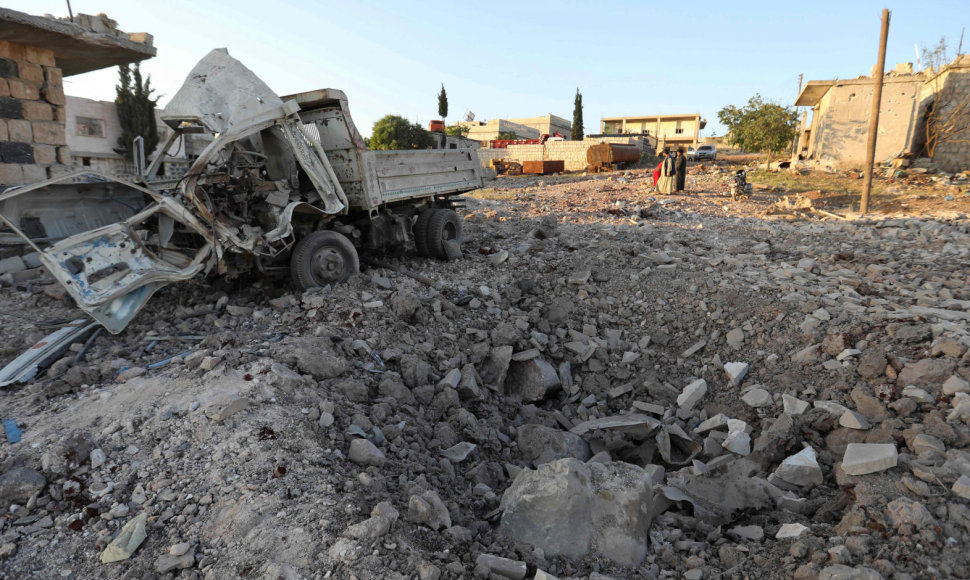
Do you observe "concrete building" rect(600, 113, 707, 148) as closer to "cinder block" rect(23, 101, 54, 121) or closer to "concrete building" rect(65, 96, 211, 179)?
"concrete building" rect(65, 96, 211, 179)

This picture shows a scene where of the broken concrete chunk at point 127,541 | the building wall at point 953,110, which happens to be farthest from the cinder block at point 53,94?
the building wall at point 953,110

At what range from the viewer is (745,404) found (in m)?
4.36

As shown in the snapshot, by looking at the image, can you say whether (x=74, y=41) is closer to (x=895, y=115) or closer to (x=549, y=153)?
(x=549, y=153)

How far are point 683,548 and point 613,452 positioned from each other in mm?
1500

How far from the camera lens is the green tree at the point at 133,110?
2277 centimetres

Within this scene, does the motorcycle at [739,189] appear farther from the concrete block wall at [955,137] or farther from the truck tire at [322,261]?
the truck tire at [322,261]

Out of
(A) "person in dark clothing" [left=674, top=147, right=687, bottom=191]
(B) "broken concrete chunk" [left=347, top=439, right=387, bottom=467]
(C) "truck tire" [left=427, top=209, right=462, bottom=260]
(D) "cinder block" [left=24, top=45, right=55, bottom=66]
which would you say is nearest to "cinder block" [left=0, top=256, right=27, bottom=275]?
(D) "cinder block" [left=24, top=45, right=55, bottom=66]

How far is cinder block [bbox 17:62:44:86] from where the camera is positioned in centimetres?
718

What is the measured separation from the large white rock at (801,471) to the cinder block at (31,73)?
33.0ft

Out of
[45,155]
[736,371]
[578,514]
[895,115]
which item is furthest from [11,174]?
Result: [895,115]

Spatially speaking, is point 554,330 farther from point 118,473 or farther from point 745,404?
point 118,473

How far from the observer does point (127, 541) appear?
7.89 feet

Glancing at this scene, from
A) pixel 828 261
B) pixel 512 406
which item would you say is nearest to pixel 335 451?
pixel 512 406

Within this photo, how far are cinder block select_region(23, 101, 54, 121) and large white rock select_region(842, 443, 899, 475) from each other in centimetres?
1015
